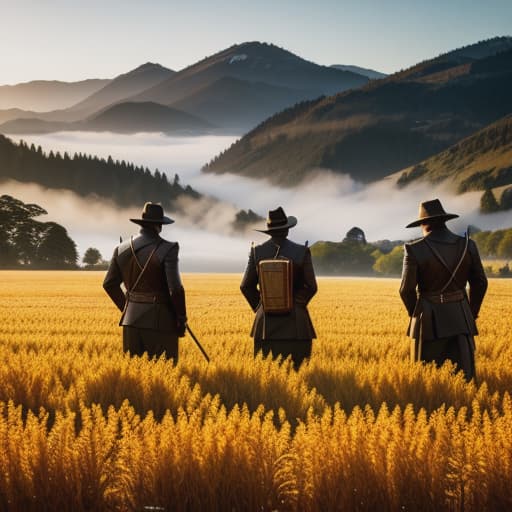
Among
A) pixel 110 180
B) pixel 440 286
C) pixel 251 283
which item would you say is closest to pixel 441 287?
pixel 440 286

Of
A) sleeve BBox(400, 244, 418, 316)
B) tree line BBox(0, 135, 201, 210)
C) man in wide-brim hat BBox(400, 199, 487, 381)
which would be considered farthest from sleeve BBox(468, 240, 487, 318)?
tree line BBox(0, 135, 201, 210)

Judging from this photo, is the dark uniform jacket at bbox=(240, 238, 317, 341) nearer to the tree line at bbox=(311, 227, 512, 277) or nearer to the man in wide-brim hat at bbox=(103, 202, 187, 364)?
the man in wide-brim hat at bbox=(103, 202, 187, 364)

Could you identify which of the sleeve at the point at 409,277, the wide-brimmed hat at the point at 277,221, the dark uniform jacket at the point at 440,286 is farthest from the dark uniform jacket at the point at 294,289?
the dark uniform jacket at the point at 440,286

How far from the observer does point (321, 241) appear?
529 ft

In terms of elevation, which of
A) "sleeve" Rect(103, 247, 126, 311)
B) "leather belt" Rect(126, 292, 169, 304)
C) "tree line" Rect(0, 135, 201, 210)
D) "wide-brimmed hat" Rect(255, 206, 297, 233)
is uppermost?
"tree line" Rect(0, 135, 201, 210)

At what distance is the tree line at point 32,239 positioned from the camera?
99.6 metres

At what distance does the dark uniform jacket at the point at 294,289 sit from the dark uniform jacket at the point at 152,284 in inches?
40.1

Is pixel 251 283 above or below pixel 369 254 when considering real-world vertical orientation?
below

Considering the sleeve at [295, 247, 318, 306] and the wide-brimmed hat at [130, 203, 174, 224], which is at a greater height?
the wide-brimmed hat at [130, 203, 174, 224]

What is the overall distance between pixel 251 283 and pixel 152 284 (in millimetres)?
1347

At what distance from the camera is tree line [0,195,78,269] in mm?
99625

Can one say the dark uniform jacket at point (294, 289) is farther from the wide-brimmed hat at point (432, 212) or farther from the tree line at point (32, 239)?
the tree line at point (32, 239)

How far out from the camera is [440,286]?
27.9 ft

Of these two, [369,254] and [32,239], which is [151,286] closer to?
[32,239]
